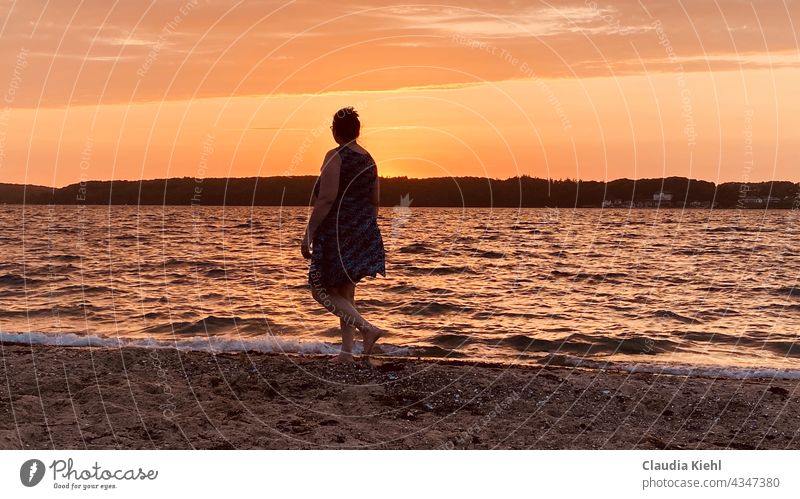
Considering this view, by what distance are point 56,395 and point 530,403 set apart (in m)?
4.62

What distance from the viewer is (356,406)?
332 inches

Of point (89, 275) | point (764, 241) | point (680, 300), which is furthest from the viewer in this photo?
point (764, 241)

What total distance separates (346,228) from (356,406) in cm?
193

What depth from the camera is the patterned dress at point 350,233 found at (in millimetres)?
9219

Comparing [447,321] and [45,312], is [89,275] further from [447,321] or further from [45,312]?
[447,321]

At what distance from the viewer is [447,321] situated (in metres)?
16.5

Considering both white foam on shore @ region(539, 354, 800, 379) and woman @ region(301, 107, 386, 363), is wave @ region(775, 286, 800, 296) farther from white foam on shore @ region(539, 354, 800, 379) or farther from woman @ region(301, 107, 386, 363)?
woman @ region(301, 107, 386, 363)

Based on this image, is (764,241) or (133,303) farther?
(764,241)

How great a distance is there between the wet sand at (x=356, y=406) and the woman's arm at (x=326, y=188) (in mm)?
1697

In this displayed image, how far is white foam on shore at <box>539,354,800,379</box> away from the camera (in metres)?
11.9

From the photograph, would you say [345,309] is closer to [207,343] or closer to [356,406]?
[356,406]

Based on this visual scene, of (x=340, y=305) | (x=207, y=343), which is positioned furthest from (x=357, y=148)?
(x=207, y=343)
